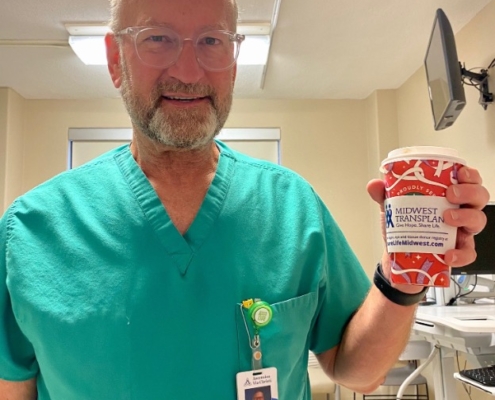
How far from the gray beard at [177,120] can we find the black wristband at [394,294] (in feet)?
1.24

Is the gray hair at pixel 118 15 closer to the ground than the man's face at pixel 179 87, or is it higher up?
higher up

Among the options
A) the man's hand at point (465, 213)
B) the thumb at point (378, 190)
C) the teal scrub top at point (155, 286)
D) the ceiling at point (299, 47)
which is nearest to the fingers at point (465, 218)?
the man's hand at point (465, 213)

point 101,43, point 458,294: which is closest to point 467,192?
point 458,294

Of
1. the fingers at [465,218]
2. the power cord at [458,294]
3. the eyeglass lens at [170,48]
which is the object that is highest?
the eyeglass lens at [170,48]

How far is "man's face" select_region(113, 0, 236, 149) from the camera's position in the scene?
0.84 metres

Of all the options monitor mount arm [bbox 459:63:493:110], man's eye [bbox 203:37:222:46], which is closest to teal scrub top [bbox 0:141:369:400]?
man's eye [bbox 203:37:222:46]

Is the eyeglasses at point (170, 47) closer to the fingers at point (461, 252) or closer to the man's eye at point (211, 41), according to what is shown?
the man's eye at point (211, 41)

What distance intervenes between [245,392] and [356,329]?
232 mm

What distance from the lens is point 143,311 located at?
29.9 inches

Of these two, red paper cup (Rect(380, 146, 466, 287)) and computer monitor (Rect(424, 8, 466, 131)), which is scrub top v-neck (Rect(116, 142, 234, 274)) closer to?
red paper cup (Rect(380, 146, 466, 287))

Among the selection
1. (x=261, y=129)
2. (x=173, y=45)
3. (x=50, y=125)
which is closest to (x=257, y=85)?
(x=261, y=129)

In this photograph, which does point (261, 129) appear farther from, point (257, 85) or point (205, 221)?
point (205, 221)

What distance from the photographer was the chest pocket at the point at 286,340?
78cm

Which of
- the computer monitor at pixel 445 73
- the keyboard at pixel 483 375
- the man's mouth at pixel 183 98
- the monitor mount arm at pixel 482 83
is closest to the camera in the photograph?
the man's mouth at pixel 183 98
